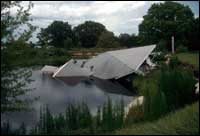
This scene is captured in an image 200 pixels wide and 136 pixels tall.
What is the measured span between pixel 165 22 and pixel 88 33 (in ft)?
34.0

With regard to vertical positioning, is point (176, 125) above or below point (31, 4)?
below

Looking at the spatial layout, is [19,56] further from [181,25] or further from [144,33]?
[144,33]

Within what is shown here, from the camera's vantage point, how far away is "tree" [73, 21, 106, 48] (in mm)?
38594

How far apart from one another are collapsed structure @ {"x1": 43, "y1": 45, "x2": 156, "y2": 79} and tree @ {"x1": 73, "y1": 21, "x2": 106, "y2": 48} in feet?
51.8

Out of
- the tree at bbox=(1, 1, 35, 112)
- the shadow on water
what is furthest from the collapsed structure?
the tree at bbox=(1, 1, 35, 112)

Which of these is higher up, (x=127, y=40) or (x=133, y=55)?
(x=127, y=40)

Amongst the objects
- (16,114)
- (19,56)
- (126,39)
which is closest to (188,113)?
(19,56)

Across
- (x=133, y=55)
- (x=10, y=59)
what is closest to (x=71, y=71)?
(x=133, y=55)

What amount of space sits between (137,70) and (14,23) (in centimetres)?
1592

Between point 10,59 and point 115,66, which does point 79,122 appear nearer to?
point 10,59

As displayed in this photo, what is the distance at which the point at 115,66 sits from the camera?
69.6 ft

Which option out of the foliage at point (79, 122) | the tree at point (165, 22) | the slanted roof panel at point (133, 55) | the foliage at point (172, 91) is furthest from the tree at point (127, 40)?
the foliage at point (79, 122)

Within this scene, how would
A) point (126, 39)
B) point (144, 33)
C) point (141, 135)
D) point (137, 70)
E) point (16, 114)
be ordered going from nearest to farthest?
point (141, 135), point (16, 114), point (137, 70), point (144, 33), point (126, 39)

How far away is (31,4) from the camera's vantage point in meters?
4.80
